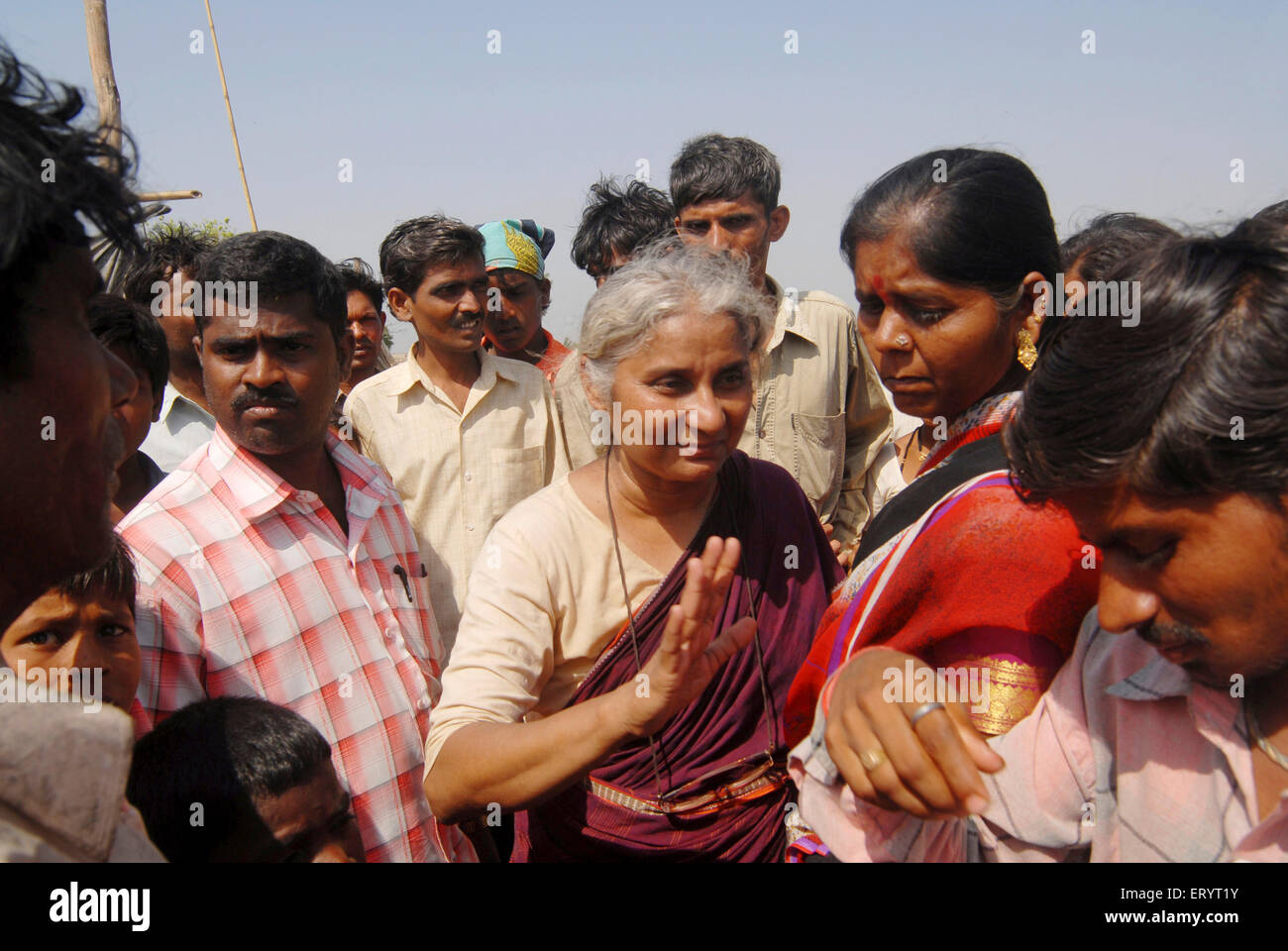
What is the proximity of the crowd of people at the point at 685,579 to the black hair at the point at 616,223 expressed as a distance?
78.2 inches

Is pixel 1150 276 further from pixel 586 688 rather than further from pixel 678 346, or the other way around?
pixel 586 688

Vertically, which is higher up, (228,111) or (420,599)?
(228,111)

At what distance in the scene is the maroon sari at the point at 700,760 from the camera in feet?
7.34

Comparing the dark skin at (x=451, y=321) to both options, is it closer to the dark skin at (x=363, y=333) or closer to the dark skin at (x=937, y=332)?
the dark skin at (x=363, y=333)

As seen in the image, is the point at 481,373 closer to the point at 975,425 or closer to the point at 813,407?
the point at 813,407

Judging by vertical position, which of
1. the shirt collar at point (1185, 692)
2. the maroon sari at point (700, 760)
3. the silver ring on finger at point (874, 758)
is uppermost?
the shirt collar at point (1185, 692)

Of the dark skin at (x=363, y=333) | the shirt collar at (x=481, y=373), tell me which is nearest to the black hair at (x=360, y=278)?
the dark skin at (x=363, y=333)

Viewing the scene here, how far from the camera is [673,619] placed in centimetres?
181

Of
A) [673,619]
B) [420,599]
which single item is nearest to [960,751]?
[673,619]

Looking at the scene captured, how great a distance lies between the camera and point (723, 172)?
4273 millimetres

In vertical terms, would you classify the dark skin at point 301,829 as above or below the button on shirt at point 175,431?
below

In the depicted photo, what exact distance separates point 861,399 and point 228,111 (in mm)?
10051

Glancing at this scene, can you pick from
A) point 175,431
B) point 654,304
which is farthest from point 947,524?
point 175,431

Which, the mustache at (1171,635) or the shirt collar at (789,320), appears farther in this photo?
the shirt collar at (789,320)
